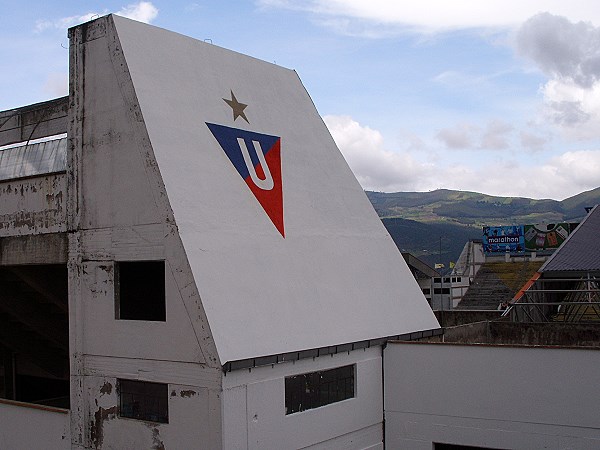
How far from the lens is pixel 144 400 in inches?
626

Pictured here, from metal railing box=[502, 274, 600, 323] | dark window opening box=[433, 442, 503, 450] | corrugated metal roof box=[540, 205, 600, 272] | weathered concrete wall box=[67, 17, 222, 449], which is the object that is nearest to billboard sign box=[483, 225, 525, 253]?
metal railing box=[502, 274, 600, 323]

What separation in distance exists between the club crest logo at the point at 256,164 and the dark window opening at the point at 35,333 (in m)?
6.06

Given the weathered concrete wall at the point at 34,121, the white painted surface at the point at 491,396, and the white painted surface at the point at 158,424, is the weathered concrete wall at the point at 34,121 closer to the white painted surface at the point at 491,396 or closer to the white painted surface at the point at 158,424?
the white painted surface at the point at 158,424

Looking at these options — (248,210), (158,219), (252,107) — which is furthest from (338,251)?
(158,219)

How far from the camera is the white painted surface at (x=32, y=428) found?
17.5 metres

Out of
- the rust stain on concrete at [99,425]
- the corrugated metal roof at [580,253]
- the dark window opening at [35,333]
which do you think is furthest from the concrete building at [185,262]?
the corrugated metal roof at [580,253]

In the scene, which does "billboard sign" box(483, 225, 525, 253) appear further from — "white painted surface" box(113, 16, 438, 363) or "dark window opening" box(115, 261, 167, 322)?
"dark window opening" box(115, 261, 167, 322)

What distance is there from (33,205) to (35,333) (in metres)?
8.24

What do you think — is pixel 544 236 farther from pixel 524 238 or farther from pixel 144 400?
pixel 144 400

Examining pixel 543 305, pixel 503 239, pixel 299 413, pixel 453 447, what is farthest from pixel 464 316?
pixel 503 239

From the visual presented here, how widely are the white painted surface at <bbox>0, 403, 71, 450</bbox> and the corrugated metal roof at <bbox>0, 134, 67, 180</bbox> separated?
6.53m

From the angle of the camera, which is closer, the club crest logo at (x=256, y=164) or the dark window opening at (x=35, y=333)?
the club crest logo at (x=256, y=164)

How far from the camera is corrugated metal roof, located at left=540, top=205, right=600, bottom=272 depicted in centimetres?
2480

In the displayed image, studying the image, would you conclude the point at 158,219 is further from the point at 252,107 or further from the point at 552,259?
the point at 552,259
